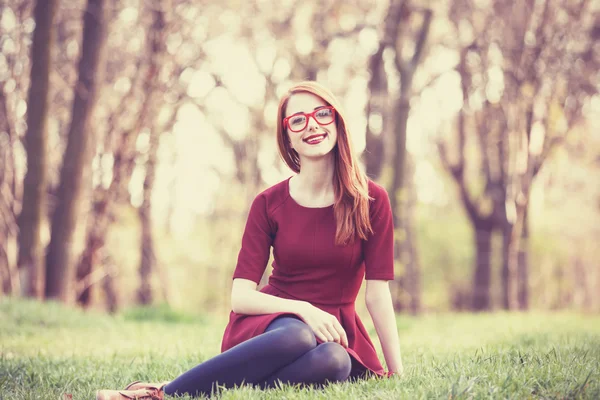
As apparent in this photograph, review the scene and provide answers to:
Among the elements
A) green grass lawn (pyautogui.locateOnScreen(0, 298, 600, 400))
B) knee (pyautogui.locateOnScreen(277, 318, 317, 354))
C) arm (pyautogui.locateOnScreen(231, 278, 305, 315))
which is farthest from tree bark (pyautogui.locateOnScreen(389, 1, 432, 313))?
knee (pyautogui.locateOnScreen(277, 318, 317, 354))

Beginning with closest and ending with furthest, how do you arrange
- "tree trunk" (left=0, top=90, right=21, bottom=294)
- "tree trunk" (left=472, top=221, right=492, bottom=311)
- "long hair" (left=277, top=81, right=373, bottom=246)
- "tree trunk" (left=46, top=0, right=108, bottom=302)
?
1. "long hair" (left=277, top=81, right=373, bottom=246)
2. "tree trunk" (left=46, top=0, right=108, bottom=302)
3. "tree trunk" (left=0, top=90, right=21, bottom=294)
4. "tree trunk" (left=472, top=221, right=492, bottom=311)

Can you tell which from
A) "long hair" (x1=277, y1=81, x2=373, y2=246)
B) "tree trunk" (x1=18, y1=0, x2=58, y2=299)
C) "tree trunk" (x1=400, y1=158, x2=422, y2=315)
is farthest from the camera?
"tree trunk" (x1=400, y1=158, x2=422, y2=315)

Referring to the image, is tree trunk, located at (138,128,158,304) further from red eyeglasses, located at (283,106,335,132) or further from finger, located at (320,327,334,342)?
finger, located at (320,327,334,342)

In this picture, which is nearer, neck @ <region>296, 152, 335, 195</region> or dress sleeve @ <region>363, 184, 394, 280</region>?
dress sleeve @ <region>363, 184, 394, 280</region>

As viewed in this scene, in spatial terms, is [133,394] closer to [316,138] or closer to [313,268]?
[313,268]

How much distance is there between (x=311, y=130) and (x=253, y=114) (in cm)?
1304

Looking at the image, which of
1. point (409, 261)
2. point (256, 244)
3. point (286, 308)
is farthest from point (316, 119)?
point (409, 261)

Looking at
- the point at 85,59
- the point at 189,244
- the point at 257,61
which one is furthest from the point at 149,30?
the point at 189,244

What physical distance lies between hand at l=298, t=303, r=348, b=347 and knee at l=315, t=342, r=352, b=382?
9 centimetres

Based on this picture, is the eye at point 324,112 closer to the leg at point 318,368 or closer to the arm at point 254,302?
the arm at point 254,302

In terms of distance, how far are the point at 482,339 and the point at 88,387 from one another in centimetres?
390

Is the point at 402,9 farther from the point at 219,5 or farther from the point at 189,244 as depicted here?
the point at 189,244

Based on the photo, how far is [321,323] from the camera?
344 cm

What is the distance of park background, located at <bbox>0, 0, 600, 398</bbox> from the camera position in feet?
30.9
